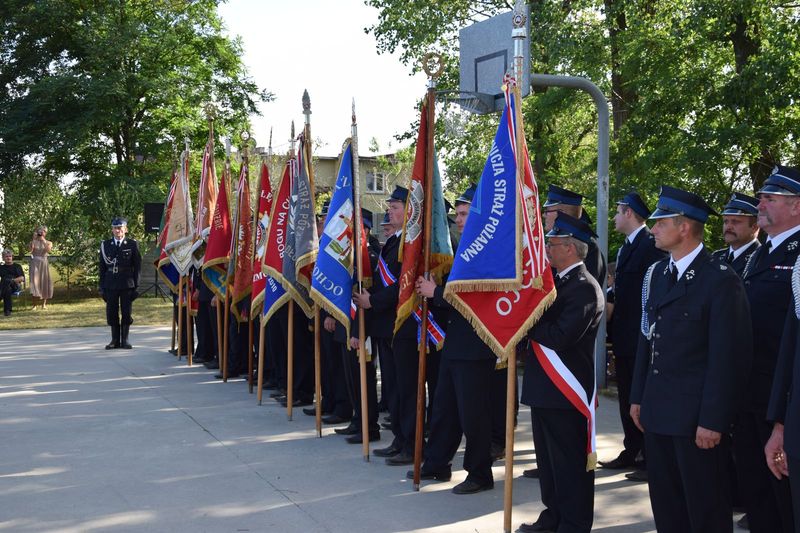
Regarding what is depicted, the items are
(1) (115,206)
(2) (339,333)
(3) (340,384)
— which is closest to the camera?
(2) (339,333)

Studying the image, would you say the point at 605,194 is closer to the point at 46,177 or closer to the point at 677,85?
the point at 677,85

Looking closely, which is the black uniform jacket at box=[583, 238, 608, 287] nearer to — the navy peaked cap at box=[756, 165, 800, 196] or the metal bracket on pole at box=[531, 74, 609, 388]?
the navy peaked cap at box=[756, 165, 800, 196]

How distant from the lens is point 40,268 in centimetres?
2108

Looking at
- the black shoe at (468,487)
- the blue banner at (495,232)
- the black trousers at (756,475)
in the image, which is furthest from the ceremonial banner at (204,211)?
the black trousers at (756,475)

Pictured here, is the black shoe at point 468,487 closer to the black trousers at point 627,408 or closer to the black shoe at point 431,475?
the black shoe at point 431,475

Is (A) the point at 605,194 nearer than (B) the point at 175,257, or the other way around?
(A) the point at 605,194

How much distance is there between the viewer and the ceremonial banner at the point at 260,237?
897cm

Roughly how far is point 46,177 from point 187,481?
26268 millimetres

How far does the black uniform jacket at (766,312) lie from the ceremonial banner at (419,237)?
2.14m

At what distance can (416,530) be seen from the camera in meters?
4.94

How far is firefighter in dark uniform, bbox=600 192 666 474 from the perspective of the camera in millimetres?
6133

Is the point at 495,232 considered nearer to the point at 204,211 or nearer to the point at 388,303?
the point at 388,303

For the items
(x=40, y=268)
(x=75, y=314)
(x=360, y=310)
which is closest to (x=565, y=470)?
(x=360, y=310)

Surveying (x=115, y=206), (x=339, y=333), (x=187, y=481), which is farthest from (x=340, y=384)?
(x=115, y=206)
